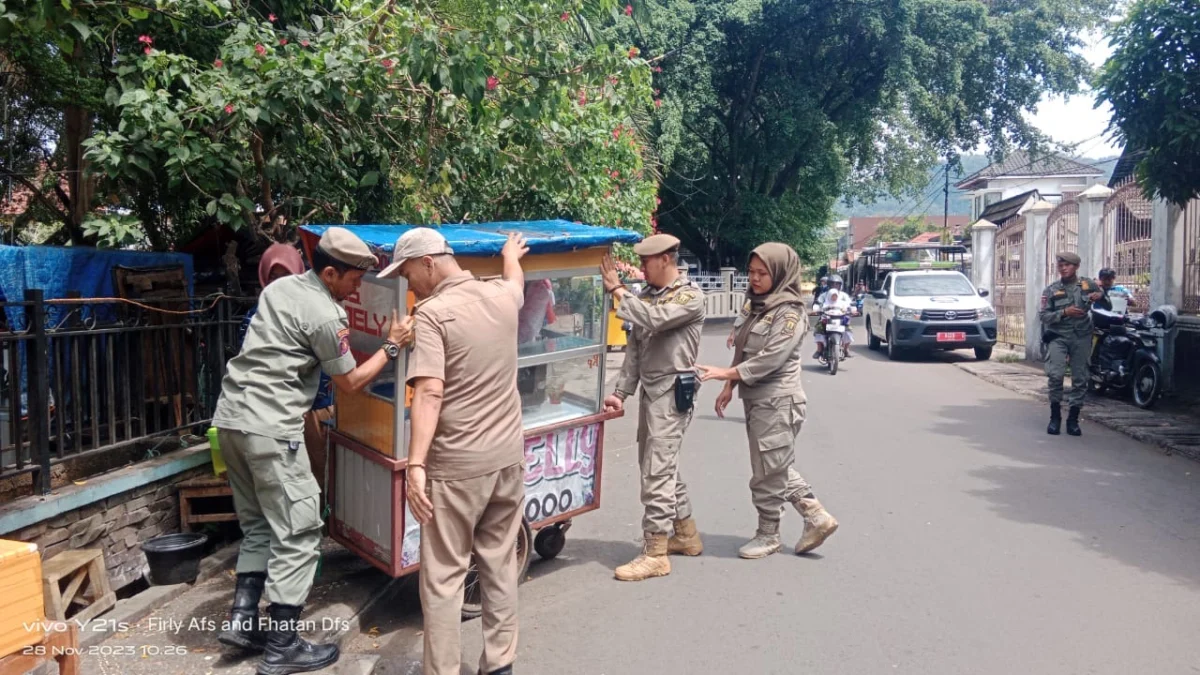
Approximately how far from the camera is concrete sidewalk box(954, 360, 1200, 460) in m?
7.83

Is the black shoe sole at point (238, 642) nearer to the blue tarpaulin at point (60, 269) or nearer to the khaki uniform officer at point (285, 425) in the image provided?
the khaki uniform officer at point (285, 425)

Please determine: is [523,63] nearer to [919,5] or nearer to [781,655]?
[781,655]

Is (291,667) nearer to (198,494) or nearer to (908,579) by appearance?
(198,494)

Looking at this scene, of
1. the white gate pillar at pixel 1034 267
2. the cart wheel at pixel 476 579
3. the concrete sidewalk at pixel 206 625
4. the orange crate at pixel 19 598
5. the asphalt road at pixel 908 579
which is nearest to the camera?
the orange crate at pixel 19 598

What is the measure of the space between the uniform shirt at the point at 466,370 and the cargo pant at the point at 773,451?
1.96 meters

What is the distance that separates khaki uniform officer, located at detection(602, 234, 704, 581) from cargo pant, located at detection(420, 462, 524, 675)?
1.38 m

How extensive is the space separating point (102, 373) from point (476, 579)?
2553mm

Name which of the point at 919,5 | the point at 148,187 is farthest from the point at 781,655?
the point at 919,5

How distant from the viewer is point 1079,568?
15.5ft

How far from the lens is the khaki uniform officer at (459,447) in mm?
3166

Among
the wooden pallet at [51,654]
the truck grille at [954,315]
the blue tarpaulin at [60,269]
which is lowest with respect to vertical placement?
the wooden pallet at [51,654]

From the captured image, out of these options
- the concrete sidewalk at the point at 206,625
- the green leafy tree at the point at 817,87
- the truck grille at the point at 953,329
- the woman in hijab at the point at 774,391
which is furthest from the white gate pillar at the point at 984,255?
the concrete sidewalk at the point at 206,625

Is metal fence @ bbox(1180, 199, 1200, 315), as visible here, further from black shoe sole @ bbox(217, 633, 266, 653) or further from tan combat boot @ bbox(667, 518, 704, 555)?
black shoe sole @ bbox(217, 633, 266, 653)

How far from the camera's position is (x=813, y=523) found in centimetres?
493
